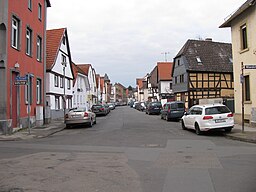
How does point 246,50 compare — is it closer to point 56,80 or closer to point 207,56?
point 56,80

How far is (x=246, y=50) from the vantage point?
20031 mm

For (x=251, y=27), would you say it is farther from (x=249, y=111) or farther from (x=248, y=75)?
(x=249, y=111)

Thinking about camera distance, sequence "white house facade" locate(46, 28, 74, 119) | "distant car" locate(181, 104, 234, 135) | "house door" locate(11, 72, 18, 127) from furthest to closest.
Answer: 1. "white house facade" locate(46, 28, 74, 119)
2. "house door" locate(11, 72, 18, 127)
3. "distant car" locate(181, 104, 234, 135)

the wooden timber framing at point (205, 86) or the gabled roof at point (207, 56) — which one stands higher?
the gabled roof at point (207, 56)

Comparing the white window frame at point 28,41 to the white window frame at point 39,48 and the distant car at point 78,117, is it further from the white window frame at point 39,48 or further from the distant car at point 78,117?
the distant car at point 78,117

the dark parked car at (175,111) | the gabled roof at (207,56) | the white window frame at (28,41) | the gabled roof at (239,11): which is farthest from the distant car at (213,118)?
the gabled roof at (207,56)

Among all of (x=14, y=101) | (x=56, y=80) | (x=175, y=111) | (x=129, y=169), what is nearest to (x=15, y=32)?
(x=14, y=101)

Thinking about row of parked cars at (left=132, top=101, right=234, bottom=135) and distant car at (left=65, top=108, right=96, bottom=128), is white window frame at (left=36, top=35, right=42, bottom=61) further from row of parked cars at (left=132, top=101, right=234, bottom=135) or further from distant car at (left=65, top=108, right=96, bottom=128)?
row of parked cars at (left=132, top=101, right=234, bottom=135)

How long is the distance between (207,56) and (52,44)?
2266cm

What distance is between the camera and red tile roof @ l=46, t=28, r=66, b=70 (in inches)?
1171

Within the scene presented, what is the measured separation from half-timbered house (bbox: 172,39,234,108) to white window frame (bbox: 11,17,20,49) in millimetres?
26650

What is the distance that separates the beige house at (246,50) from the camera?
62.3 feet

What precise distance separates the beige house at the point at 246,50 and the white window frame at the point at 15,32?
536 inches

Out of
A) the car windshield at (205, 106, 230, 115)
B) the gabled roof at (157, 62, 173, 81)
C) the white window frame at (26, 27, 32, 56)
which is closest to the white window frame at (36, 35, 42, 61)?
the white window frame at (26, 27, 32, 56)
